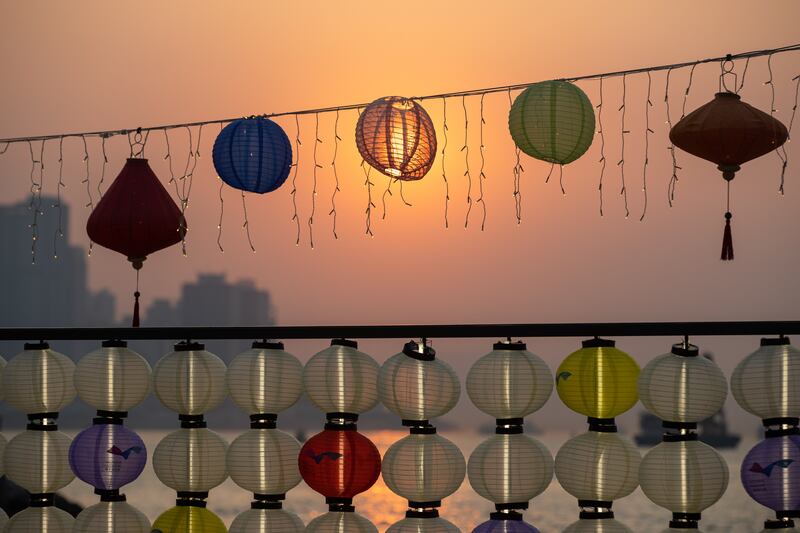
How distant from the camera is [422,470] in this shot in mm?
4207

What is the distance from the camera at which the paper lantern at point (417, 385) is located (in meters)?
4.25

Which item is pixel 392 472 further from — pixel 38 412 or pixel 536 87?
pixel 536 87

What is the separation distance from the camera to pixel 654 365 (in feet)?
13.1

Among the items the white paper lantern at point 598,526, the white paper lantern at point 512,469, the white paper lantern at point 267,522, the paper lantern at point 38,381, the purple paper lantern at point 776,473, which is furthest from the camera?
the paper lantern at point 38,381

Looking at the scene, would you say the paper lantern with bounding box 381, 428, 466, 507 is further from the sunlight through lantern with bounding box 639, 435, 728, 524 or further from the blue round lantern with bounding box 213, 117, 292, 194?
the blue round lantern with bounding box 213, 117, 292, 194

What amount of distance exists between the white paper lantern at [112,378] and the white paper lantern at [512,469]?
1440 mm

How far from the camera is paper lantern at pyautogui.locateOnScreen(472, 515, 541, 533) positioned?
408 cm

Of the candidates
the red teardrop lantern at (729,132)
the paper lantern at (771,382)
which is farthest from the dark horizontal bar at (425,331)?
the red teardrop lantern at (729,132)

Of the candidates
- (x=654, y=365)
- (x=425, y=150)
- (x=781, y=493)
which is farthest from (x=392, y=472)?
(x=425, y=150)

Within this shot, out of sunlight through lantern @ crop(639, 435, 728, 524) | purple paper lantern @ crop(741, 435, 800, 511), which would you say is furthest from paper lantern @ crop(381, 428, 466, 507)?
purple paper lantern @ crop(741, 435, 800, 511)

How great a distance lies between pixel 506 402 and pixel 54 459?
1939 millimetres

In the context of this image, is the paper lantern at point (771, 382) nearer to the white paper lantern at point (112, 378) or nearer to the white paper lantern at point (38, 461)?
the white paper lantern at point (112, 378)

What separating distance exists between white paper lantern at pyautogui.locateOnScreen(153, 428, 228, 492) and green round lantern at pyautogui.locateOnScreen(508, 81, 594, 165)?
234 cm

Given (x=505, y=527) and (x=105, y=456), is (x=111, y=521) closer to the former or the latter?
(x=105, y=456)
